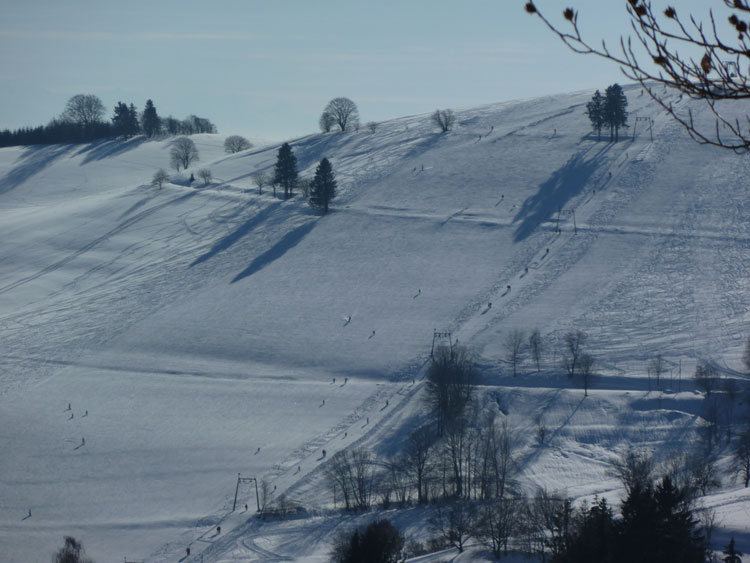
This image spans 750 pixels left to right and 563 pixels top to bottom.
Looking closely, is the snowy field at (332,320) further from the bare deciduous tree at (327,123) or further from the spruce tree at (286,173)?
the bare deciduous tree at (327,123)

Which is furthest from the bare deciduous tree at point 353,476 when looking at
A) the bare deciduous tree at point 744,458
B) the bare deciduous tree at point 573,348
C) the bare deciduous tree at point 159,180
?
the bare deciduous tree at point 159,180

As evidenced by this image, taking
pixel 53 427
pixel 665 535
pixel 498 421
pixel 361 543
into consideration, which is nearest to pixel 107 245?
pixel 53 427

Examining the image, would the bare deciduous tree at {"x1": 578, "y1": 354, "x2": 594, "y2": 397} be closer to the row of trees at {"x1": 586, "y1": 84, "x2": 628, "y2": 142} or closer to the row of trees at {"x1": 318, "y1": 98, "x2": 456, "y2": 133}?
the row of trees at {"x1": 586, "y1": 84, "x2": 628, "y2": 142}

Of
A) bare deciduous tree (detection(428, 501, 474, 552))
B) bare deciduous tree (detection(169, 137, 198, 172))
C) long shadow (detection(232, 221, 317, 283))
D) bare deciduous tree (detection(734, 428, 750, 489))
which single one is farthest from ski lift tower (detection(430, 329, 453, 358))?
bare deciduous tree (detection(169, 137, 198, 172))

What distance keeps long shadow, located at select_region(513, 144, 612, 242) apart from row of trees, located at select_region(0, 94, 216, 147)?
72.5 metres

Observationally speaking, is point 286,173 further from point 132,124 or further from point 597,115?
point 132,124

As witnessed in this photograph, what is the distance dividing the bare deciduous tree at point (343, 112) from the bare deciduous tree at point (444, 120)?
519 inches

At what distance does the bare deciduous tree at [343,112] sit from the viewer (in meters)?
101

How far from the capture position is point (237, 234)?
66812mm

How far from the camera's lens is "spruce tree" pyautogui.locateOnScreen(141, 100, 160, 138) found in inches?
4690

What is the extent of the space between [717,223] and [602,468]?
3315 centimetres

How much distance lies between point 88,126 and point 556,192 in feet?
269

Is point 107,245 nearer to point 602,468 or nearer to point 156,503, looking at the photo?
point 156,503

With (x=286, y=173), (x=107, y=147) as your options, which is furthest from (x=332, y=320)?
(x=107, y=147)
